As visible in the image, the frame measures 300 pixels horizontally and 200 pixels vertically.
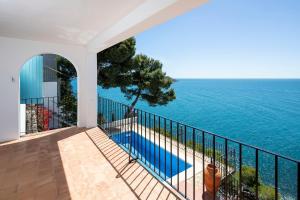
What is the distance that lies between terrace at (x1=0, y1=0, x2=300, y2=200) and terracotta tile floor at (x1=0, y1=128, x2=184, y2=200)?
0.5 inches

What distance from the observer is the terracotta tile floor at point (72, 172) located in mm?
2289

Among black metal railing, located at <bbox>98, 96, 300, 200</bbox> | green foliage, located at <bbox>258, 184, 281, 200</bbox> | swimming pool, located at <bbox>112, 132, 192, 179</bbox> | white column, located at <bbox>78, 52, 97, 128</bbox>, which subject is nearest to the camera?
black metal railing, located at <bbox>98, 96, 300, 200</bbox>

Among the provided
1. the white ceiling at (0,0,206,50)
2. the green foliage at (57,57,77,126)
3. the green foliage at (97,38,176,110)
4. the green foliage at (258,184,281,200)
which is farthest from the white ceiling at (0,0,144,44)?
the green foliage at (258,184,281,200)

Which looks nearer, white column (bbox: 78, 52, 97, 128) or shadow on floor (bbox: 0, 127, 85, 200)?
shadow on floor (bbox: 0, 127, 85, 200)

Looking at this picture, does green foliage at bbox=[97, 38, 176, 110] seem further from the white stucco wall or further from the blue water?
the white stucco wall

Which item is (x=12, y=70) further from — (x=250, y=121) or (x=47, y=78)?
(x=250, y=121)

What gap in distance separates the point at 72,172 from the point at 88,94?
2.81m

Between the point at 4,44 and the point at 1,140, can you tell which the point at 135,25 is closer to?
the point at 4,44

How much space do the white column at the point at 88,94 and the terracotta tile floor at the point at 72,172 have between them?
44.6 inches

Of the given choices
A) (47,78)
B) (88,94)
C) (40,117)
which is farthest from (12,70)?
(47,78)

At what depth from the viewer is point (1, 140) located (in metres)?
4.24

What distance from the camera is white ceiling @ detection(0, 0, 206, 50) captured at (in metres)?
2.43

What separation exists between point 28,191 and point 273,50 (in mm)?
35047

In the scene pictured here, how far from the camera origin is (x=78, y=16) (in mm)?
3012
